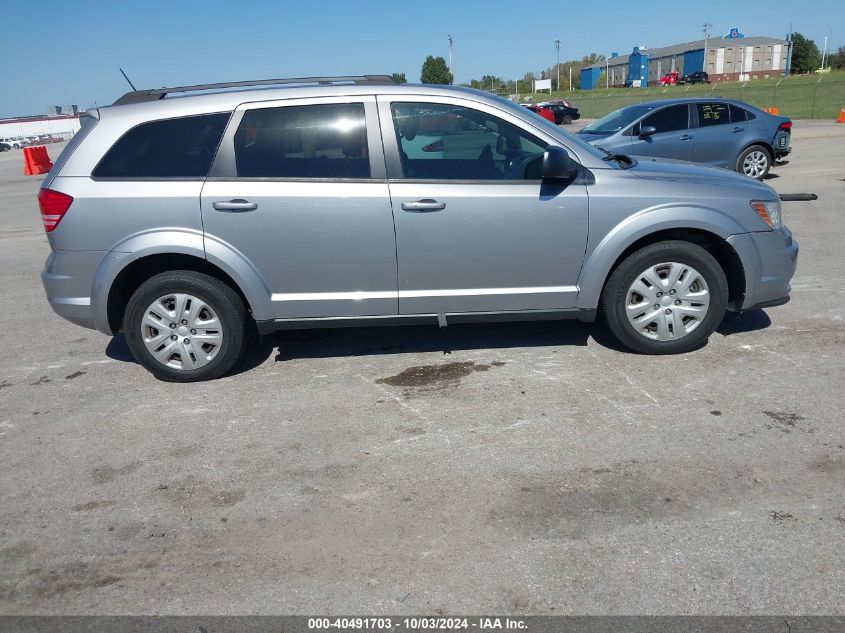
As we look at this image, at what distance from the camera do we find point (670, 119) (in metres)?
12.5

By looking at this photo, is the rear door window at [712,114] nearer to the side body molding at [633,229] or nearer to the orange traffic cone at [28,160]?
the side body molding at [633,229]

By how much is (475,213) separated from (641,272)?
→ 124 centimetres

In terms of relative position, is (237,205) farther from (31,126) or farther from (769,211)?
(31,126)

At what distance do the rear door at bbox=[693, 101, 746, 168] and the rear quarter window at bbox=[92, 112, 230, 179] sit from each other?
401 inches

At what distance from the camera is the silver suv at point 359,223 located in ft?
15.2

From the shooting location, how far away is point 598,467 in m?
3.64

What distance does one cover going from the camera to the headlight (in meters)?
4.94

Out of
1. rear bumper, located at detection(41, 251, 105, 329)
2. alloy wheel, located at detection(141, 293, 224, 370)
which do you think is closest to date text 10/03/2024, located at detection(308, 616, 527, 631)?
alloy wheel, located at detection(141, 293, 224, 370)

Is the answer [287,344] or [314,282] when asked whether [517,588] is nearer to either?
[314,282]

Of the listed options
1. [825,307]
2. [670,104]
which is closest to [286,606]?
[825,307]

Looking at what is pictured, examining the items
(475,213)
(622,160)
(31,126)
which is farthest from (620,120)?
(31,126)

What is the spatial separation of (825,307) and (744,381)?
197cm

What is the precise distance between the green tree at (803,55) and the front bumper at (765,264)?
374 ft

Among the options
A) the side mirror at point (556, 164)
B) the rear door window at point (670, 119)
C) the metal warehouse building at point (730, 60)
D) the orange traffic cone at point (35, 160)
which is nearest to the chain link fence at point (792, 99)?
the rear door window at point (670, 119)
